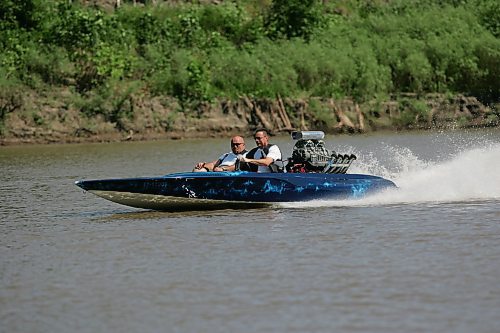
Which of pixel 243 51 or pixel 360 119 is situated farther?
pixel 243 51

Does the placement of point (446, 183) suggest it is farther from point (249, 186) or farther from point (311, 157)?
point (249, 186)

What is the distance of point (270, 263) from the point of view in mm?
11547

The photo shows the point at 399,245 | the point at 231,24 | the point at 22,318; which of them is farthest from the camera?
the point at 231,24

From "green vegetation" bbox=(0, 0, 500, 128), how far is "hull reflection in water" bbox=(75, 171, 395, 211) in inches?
1029

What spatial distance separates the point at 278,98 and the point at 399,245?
1266 inches

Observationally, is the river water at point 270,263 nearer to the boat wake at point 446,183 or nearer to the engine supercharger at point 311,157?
the boat wake at point 446,183

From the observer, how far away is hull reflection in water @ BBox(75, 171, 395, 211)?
15.5m

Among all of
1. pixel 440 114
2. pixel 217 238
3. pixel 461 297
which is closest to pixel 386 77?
pixel 440 114

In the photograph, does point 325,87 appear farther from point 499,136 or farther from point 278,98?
point 499,136

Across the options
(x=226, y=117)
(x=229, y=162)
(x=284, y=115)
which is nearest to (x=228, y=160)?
(x=229, y=162)

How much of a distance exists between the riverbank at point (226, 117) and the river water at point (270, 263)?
2085cm

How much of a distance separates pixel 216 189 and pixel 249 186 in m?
0.46

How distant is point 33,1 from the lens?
49.2m

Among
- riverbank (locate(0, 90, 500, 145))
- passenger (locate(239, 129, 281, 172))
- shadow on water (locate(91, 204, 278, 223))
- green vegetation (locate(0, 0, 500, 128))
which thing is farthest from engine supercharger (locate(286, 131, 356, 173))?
green vegetation (locate(0, 0, 500, 128))
